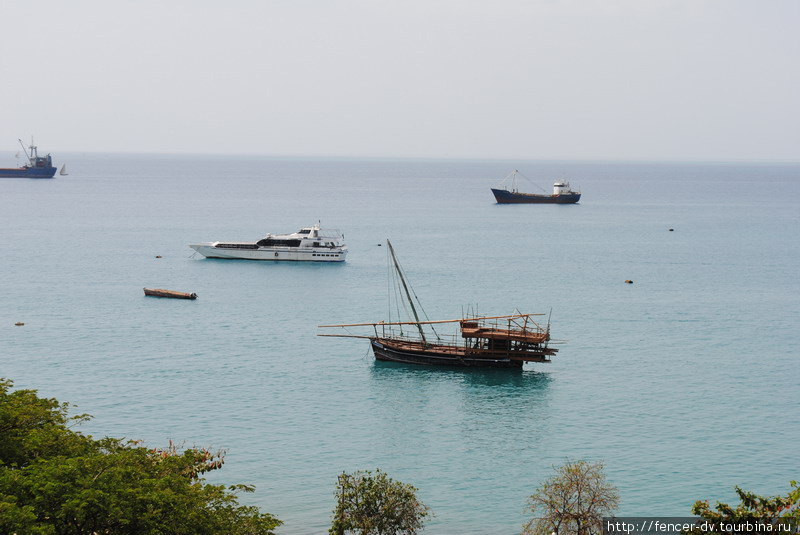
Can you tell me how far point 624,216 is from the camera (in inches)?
7712

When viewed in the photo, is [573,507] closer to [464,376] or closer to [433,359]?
[464,376]

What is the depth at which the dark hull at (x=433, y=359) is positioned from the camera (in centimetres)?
6316

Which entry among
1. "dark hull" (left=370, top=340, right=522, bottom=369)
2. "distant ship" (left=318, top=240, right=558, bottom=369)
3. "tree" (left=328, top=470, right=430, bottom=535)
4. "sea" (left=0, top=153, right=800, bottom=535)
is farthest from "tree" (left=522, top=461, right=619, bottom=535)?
"dark hull" (left=370, top=340, right=522, bottom=369)

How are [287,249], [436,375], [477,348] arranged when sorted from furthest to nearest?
[287,249]
[477,348]
[436,375]

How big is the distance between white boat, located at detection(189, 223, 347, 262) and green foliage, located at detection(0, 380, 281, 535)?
8479 centimetres

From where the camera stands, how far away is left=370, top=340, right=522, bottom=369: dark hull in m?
63.2

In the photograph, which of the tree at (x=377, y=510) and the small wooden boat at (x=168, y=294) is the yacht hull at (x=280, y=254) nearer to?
the small wooden boat at (x=168, y=294)

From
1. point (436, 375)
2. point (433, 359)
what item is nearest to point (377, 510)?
point (436, 375)

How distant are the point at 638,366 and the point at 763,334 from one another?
17.5 metres

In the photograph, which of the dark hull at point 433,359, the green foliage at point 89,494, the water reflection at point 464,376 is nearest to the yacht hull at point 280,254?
the dark hull at point 433,359

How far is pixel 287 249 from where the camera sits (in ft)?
384

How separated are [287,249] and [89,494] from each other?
92357mm

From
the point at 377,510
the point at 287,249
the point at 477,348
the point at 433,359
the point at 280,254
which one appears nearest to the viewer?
the point at 377,510

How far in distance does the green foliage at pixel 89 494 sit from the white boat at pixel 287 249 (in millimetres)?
Answer: 84786
